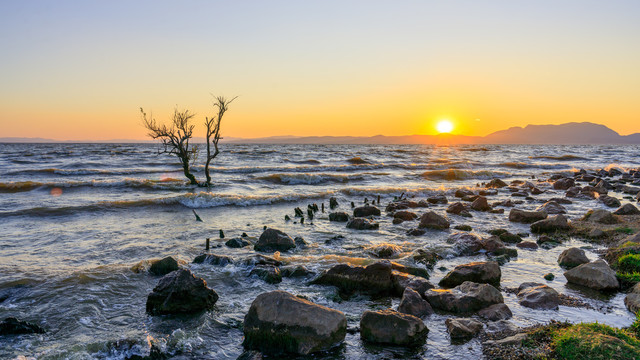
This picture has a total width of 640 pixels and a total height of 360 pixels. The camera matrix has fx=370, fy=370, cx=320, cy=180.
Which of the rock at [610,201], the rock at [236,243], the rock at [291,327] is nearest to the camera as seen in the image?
the rock at [291,327]

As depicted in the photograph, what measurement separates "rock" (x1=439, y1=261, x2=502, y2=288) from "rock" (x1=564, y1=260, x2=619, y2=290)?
1469 mm

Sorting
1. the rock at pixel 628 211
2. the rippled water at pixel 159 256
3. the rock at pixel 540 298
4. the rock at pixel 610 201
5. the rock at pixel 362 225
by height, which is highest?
the rock at pixel 628 211

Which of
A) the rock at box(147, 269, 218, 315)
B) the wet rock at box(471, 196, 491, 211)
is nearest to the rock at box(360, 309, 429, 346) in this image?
the rock at box(147, 269, 218, 315)

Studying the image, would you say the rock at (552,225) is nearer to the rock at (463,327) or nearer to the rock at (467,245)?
the rock at (467,245)

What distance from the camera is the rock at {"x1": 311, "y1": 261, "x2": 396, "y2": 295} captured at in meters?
7.47

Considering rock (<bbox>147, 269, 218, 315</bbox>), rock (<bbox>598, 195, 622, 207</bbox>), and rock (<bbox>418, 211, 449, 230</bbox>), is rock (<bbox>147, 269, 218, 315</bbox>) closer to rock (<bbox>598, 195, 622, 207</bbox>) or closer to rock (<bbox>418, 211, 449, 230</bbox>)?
rock (<bbox>418, 211, 449, 230</bbox>)

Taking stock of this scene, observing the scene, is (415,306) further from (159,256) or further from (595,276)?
(159,256)

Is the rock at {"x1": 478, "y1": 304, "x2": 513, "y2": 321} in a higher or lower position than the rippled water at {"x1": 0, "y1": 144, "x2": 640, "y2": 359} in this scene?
higher

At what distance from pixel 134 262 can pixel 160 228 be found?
4700 mm

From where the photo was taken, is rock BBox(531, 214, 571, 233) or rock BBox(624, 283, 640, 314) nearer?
rock BBox(624, 283, 640, 314)

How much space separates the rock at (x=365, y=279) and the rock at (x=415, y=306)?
92 cm

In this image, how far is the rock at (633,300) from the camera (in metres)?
6.07

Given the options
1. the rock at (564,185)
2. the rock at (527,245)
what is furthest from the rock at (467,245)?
the rock at (564,185)

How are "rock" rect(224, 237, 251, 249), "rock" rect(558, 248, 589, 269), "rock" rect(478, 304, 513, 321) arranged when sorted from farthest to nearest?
"rock" rect(224, 237, 251, 249)
"rock" rect(558, 248, 589, 269)
"rock" rect(478, 304, 513, 321)
